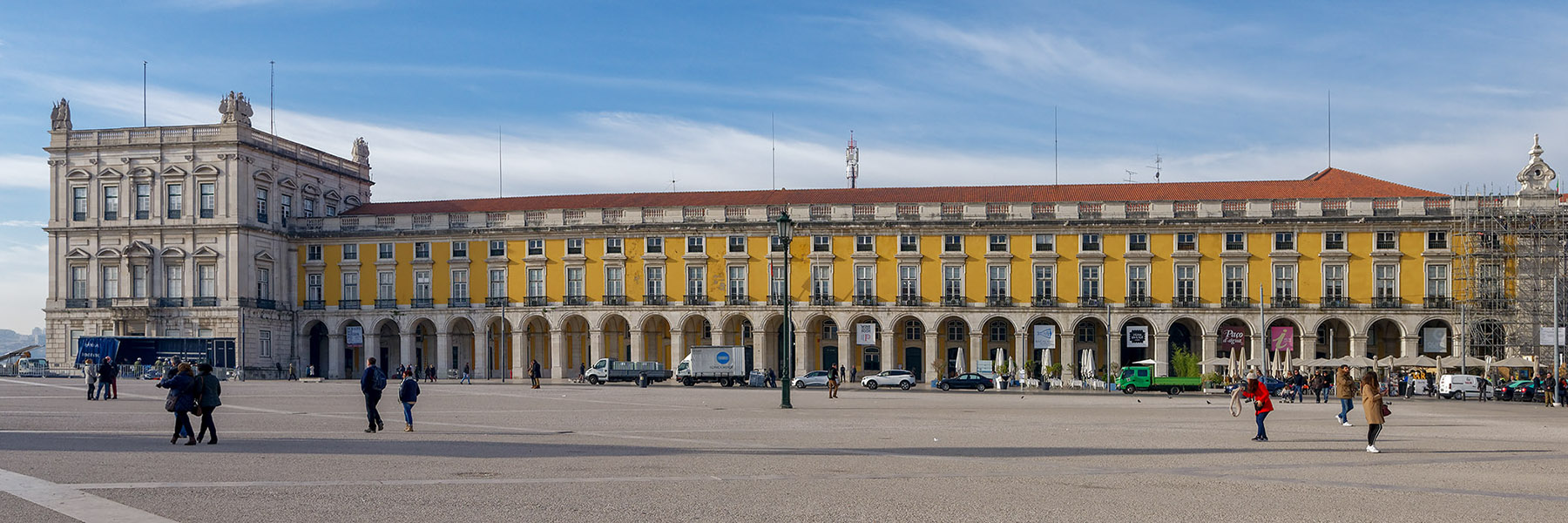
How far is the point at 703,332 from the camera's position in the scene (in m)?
77.8

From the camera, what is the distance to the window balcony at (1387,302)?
69062mm

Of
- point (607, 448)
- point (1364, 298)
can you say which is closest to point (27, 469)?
point (607, 448)

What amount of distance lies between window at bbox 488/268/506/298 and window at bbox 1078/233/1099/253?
28965 millimetres

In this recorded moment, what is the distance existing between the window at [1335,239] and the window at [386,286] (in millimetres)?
46116

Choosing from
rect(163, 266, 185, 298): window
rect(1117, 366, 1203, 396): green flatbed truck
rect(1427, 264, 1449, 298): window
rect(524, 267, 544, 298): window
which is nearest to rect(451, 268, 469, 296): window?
rect(524, 267, 544, 298): window

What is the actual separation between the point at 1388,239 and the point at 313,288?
5350 cm

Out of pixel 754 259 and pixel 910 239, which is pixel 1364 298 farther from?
pixel 754 259

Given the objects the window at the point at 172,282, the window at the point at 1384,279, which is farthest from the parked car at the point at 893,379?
the window at the point at 172,282

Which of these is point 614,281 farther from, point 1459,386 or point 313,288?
point 1459,386

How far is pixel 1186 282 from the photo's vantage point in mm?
71438

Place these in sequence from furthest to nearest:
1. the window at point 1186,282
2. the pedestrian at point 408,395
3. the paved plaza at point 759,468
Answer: the window at point 1186,282 → the pedestrian at point 408,395 → the paved plaza at point 759,468

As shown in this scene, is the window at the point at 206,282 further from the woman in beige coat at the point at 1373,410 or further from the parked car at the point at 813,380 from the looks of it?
the woman in beige coat at the point at 1373,410

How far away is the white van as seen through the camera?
5206 centimetres

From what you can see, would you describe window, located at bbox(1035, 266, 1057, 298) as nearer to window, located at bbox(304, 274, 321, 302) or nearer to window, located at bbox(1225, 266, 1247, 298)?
window, located at bbox(1225, 266, 1247, 298)
